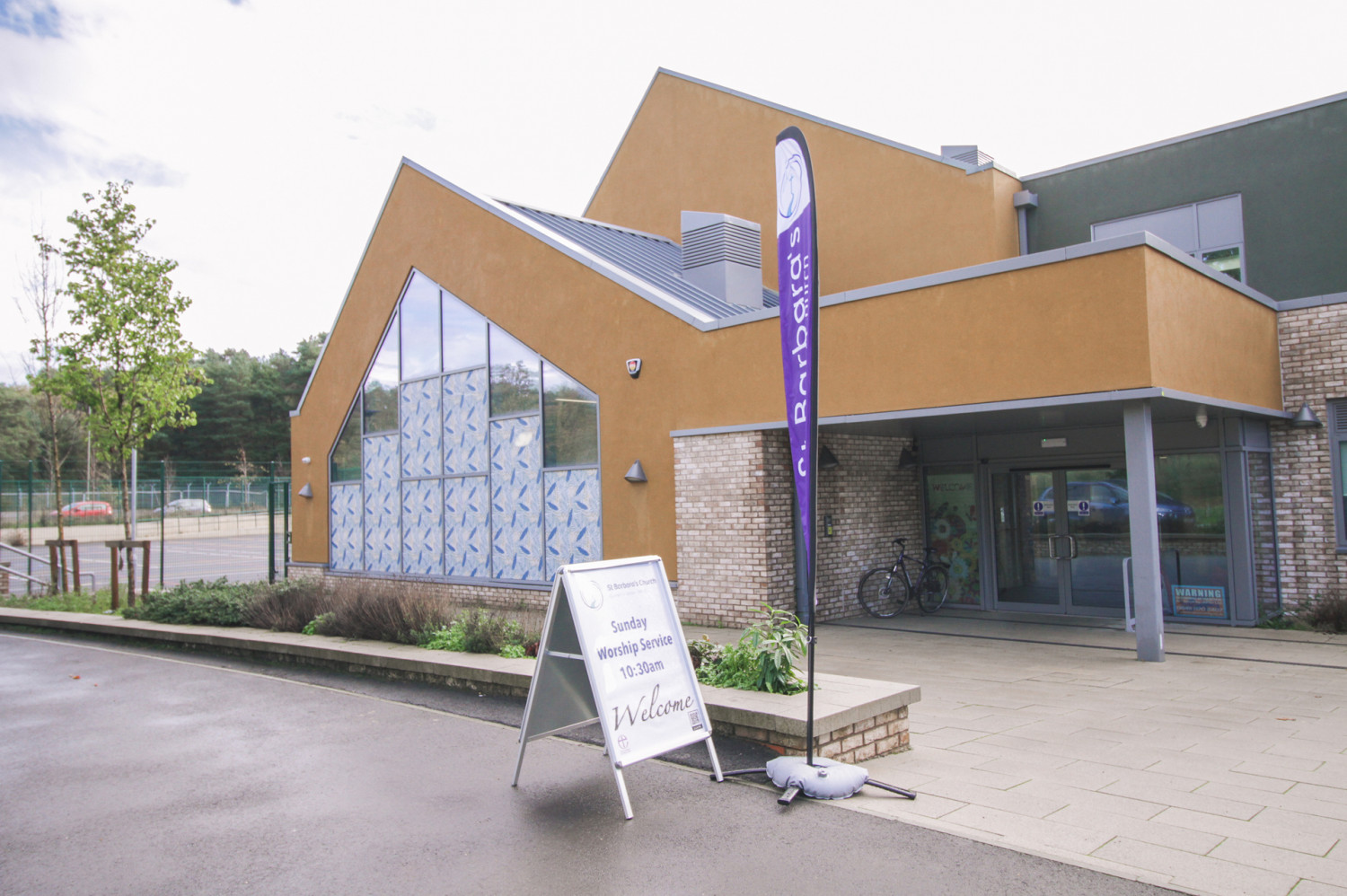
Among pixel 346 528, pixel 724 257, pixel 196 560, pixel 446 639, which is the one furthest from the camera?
pixel 196 560

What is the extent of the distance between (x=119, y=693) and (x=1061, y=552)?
11.8 metres

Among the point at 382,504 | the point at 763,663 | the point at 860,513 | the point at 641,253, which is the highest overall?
the point at 641,253

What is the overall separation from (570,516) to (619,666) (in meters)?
8.69

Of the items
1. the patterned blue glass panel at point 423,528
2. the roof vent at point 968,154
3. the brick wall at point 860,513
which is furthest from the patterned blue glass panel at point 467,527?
the roof vent at point 968,154

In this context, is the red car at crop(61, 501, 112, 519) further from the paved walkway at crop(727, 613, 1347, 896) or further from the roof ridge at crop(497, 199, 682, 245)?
the paved walkway at crop(727, 613, 1347, 896)

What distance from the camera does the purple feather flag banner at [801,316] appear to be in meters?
5.28

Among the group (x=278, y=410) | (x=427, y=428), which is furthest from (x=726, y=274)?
(x=278, y=410)

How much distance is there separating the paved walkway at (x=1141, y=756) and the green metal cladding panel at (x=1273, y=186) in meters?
5.17

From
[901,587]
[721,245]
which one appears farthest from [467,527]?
[901,587]

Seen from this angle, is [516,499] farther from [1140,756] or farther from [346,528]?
[1140,756]

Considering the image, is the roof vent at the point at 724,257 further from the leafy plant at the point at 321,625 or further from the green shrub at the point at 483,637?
the leafy plant at the point at 321,625

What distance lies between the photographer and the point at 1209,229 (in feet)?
43.4

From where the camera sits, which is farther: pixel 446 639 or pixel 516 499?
pixel 516 499

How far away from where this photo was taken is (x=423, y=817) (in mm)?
5051
